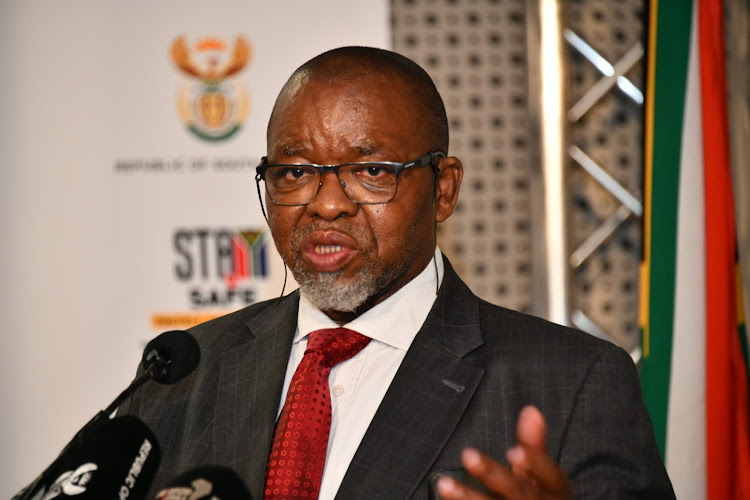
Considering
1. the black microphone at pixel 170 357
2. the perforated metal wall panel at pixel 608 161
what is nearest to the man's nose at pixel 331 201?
the black microphone at pixel 170 357

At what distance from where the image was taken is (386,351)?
1824 millimetres

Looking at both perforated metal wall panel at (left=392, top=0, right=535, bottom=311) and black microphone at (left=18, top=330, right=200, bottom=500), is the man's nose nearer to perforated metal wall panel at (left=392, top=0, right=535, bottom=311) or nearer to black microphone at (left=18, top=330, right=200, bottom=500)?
black microphone at (left=18, top=330, right=200, bottom=500)

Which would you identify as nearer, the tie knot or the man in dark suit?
the man in dark suit

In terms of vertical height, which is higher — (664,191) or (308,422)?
(664,191)

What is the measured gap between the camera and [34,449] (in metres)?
3.73

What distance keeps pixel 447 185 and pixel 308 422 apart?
697 mm

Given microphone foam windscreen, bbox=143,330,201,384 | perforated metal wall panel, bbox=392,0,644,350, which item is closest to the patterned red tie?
microphone foam windscreen, bbox=143,330,201,384

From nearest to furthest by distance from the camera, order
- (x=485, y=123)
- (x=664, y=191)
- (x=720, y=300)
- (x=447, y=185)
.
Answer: (x=447, y=185) < (x=720, y=300) < (x=664, y=191) < (x=485, y=123)

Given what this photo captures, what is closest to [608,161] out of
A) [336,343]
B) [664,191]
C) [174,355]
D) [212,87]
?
[664,191]

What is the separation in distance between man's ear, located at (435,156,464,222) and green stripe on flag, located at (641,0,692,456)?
1.33 m

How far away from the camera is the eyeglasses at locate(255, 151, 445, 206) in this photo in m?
1.78

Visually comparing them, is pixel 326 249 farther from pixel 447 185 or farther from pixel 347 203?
pixel 447 185

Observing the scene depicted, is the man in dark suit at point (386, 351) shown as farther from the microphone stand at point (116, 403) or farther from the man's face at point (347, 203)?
the microphone stand at point (116, 403)

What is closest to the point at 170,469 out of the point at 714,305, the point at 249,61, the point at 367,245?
the point at 367,245
